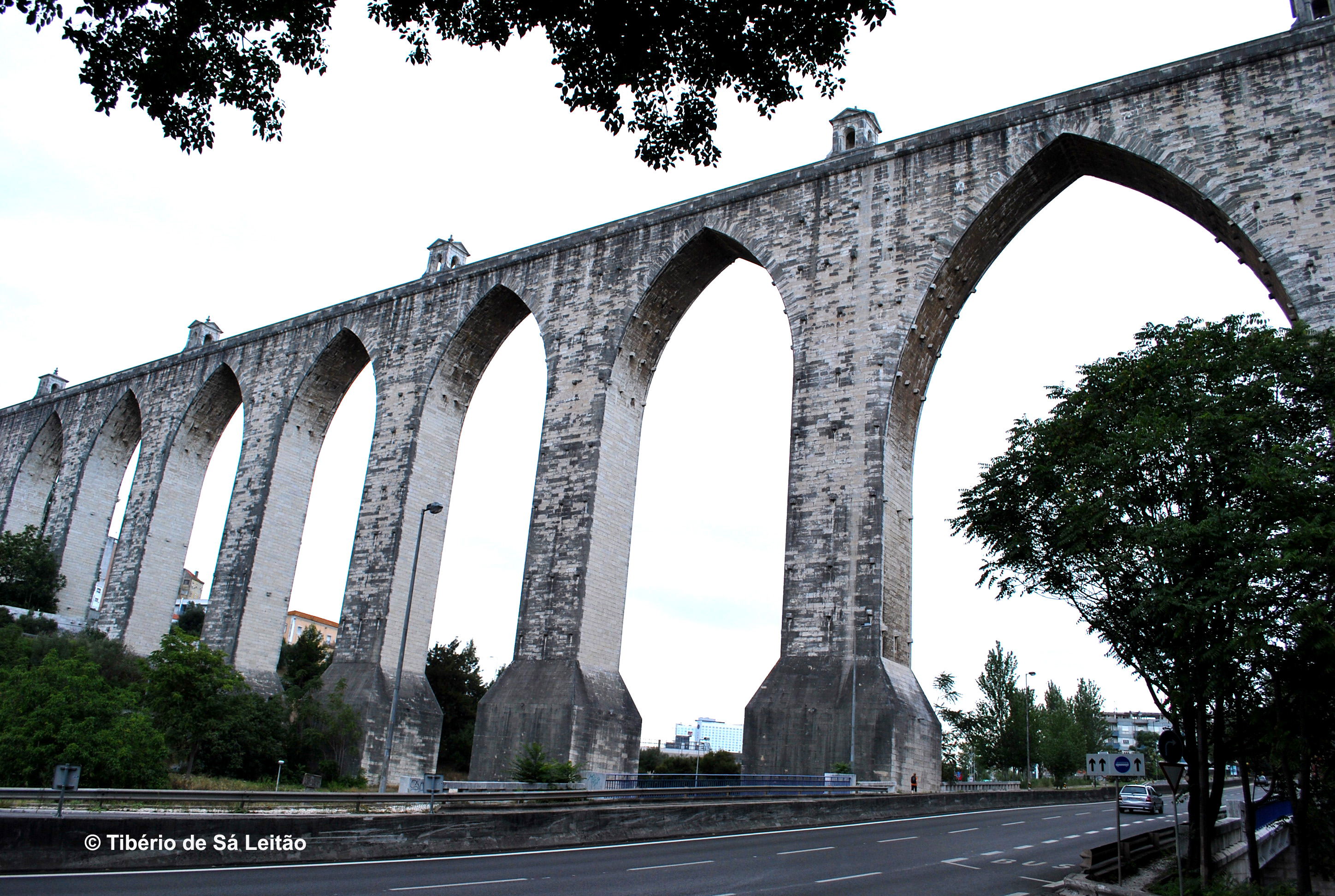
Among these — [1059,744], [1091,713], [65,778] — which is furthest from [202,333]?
[1091,713]

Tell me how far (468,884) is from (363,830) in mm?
2201

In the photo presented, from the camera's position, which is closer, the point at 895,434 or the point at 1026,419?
the point at 1026,419

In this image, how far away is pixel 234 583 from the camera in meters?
29.3

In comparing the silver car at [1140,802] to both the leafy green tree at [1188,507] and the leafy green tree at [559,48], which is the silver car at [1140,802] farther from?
the leafy green tree at [559,48]

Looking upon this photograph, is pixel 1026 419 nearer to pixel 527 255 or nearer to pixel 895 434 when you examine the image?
pixel 895 434

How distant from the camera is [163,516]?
3406 centimetres

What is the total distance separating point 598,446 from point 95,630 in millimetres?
20620

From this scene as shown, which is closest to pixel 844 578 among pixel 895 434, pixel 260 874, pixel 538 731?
pixel 895 434

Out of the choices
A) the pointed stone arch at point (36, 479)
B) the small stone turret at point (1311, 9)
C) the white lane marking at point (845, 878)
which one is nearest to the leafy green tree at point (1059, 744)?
the small stone turret at point (1311, 9)

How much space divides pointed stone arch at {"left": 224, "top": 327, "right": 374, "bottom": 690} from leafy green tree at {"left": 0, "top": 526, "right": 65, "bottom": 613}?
11.5m

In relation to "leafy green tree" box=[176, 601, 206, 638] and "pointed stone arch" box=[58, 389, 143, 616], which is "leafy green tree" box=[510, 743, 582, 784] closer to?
"pointed stone arch" box=[58, 389, 143, 616]

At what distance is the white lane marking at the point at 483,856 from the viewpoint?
8234 mm

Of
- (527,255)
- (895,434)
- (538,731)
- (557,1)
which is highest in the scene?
(527,255)

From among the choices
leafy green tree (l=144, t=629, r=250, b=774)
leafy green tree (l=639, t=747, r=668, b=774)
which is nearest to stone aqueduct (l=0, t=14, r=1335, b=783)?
leafy green tree (l=144, t=629, r=250, b=774)
